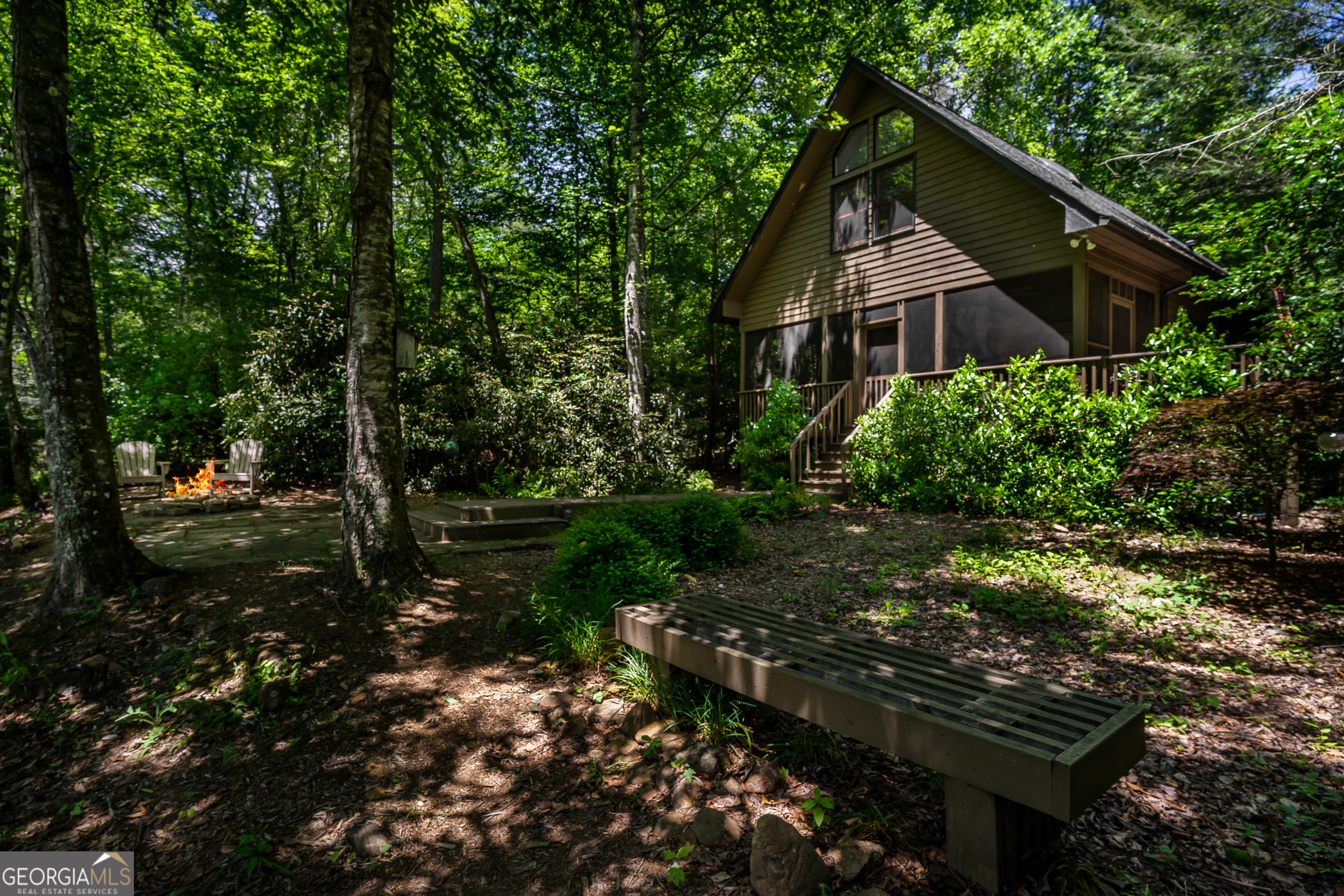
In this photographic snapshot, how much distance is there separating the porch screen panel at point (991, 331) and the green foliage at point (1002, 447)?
0.45m

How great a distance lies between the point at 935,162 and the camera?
433 inches

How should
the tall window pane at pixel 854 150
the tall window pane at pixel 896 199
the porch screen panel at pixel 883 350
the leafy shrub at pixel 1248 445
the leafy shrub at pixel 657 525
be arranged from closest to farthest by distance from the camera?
the leafy shrub at pixel 1248 445 → the leafy shrub at pixel 657 525 → the tall window pane at pixel 896 199 → the porch screen panel at pixel 883 350 → the tall window pane at pixel 854 150

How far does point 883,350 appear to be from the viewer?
39.7ft

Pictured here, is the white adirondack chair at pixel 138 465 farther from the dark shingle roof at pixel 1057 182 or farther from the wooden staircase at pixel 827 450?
the dark shingle roof at pixel 1057 182

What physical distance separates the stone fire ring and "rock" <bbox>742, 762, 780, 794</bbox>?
8.74m

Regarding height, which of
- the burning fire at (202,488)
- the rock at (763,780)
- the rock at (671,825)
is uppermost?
the burning fire at (202,488)

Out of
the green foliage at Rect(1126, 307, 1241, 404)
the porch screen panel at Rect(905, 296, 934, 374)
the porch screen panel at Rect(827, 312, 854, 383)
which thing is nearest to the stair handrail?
the porch screen panel at Rect(827, 312, 854, 383)

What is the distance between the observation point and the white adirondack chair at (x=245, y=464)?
32.1 feet

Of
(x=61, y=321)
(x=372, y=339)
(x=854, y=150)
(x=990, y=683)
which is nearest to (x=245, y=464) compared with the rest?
(x=61, y=321)

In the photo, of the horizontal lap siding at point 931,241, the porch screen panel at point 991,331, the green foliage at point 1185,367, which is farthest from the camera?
the horizontal lap siding at point 931,241

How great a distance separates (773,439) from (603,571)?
325 inches

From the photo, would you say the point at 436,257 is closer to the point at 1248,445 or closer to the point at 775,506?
the point at 775,506

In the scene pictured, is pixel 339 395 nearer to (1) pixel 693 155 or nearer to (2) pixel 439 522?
(2) pixel 439 522

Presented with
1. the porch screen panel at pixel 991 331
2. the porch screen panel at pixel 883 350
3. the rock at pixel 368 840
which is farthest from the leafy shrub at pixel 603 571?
the porch screen panel at pixel 883 350
